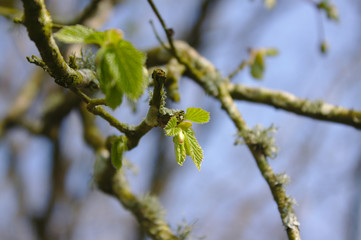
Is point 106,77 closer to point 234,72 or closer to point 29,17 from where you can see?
point 29,17

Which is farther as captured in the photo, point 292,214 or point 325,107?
point 325,107

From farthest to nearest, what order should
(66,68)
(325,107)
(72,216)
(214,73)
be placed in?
(72,216), (214,73), (325,107), (66,68)

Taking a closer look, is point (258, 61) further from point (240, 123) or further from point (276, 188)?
point (276, 188)

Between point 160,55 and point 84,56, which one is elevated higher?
point 160,55

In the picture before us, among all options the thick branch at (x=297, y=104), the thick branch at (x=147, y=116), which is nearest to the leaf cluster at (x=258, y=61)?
the thick branch at (x=297, y=104)

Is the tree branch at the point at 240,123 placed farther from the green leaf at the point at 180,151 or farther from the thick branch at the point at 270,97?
the green leaf at the point at 180,151

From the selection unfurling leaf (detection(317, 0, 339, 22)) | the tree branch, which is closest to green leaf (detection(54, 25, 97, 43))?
the tree branch

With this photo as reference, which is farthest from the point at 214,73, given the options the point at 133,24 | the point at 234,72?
the point at 133,24
